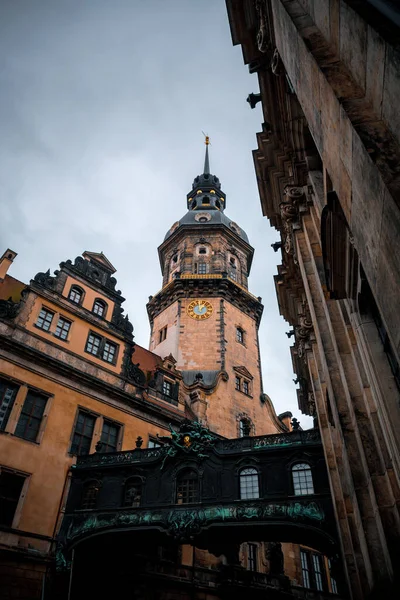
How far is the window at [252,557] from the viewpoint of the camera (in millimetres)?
24031

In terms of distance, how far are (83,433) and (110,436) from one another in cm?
162

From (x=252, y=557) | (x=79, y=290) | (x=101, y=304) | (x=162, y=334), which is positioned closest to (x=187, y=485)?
(x=101, y=304)

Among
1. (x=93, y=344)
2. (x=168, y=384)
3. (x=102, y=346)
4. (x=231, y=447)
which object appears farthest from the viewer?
(x=168, y=384)

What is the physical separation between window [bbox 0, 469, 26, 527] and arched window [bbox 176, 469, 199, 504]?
250 inches

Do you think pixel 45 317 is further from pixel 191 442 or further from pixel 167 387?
pixel 191 442

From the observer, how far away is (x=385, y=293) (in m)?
3.01

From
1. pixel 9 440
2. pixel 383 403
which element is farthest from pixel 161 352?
pixel 383 403

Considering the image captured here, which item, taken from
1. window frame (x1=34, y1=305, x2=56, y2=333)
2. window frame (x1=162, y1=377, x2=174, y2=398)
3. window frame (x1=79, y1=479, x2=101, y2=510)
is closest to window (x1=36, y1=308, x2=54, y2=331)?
window frame (x1=34, y1=305, x2=56, y2=333)

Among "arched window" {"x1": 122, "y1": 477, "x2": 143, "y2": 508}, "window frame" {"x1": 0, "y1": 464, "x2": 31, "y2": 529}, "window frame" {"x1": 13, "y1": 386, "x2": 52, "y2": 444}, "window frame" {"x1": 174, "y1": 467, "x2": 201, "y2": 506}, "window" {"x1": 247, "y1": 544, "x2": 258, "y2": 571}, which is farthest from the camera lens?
"window" {"x1": 247, "y1": 544, "x2": 258, "y2": 571}

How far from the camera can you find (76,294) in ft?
76.3

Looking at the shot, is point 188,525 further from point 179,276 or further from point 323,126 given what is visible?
point 179,276

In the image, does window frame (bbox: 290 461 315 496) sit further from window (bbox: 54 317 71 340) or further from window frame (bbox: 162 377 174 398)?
window (bbox: 54 317 71 340)

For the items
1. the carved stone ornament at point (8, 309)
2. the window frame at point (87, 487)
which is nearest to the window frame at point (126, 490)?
the window frame at point (87, 487)

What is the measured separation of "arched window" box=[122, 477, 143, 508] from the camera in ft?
52.3
